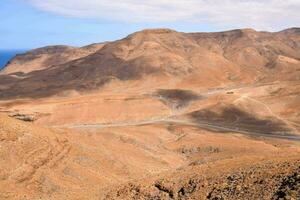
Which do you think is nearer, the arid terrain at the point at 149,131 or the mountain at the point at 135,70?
the arid terrain at the point at 149,131

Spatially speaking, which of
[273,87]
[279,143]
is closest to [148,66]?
[273,87]

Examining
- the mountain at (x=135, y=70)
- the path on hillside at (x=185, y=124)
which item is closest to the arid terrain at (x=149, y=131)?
the path on hillside at (x=185, y=124)

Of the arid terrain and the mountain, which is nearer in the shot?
the arid terrain

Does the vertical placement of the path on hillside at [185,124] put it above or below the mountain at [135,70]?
below

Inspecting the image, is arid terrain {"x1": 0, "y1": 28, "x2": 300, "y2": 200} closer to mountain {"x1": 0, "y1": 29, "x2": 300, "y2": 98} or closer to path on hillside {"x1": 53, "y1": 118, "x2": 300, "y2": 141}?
path on hillside {"x1": 53, "y1": 118, "x2": 300, "y2": 141}

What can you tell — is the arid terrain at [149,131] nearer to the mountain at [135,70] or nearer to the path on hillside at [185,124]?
the path on hillside at [185,124]

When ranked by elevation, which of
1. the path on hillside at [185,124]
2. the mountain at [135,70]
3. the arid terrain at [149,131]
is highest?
the mountain at [135,70]

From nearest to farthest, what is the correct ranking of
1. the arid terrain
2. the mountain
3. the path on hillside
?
the arid terrain < the path on hillside < the mountain

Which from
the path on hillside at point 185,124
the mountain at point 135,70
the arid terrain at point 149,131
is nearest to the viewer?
the arid terrain at point 149,131

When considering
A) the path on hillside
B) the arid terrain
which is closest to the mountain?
the arid terrain
